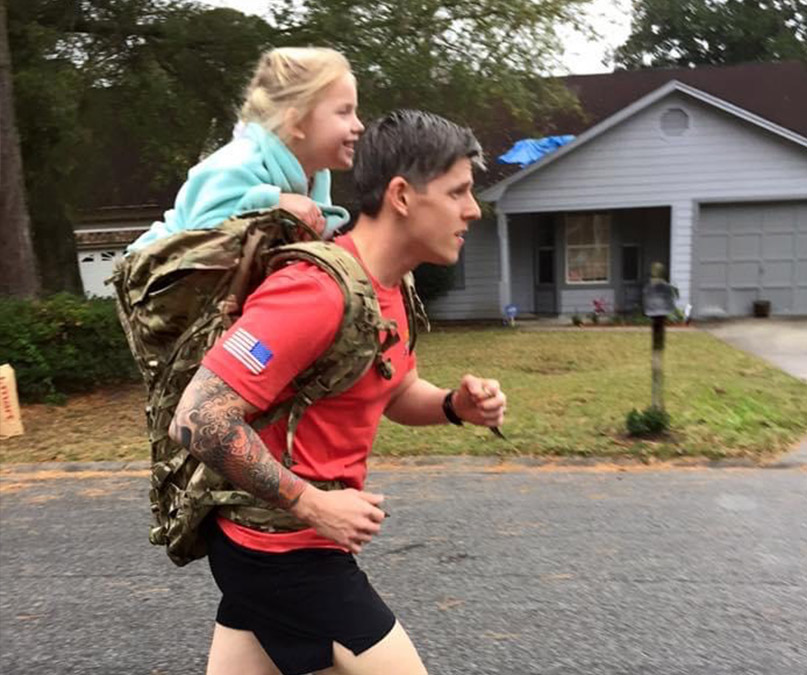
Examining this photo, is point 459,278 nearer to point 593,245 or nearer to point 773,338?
point 593,245

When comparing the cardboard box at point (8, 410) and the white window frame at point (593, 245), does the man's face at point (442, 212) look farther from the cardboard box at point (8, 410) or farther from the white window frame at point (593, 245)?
the white window frame at point (593, 245)

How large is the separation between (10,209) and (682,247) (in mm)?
12718

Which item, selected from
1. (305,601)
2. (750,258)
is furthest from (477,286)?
(305,601)

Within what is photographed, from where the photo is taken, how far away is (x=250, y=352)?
1.56m

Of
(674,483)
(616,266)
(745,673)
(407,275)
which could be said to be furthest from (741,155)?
(407,275)

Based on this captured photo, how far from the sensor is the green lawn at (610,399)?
669 centimetres

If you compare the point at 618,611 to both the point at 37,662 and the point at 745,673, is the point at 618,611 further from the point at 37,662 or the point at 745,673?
the point at 37,662

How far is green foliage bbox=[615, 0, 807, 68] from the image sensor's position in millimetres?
36281

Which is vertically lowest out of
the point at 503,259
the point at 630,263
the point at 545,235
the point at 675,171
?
the point at 630,263

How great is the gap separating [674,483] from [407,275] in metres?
4.35

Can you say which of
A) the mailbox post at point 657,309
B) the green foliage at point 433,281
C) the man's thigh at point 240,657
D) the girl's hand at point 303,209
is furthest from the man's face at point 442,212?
the green foliage at point 433,281

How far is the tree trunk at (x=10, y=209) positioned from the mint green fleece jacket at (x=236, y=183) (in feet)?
28.6

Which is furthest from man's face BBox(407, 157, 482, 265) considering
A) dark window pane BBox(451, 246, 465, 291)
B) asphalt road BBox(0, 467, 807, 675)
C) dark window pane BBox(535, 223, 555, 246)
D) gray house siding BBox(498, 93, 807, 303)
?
dark window pane BBox(535, 223, 555, 246)

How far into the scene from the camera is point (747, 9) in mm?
37000
